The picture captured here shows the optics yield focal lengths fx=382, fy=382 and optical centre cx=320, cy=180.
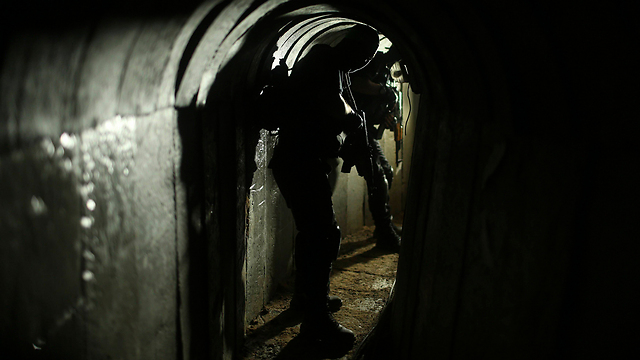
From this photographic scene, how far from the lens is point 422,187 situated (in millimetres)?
2555

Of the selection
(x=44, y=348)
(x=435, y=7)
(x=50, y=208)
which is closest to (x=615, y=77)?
(x=435, y=7)

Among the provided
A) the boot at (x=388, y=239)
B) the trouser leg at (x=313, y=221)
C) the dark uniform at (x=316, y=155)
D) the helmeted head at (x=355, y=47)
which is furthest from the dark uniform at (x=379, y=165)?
the trouser leg at (x=313, y=221)

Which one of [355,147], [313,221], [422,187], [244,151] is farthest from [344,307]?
[244,151]

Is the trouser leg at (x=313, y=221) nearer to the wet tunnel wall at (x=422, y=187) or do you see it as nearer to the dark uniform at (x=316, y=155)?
the dark uniform at (x=316, y=155)

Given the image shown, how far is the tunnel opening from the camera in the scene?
Result: 213 centimetres

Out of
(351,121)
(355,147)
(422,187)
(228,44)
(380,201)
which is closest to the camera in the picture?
(228,44)

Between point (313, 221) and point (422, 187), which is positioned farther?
point (313, 221)

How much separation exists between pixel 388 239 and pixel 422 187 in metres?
3.17

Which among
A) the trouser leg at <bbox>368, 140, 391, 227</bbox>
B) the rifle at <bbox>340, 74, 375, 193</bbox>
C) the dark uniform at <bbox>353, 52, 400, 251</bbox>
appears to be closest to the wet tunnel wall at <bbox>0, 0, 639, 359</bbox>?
the rifle at <bbox>340, 74, 375, 193</bbox>

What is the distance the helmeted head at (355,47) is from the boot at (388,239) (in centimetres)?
297

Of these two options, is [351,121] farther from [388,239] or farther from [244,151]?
[388,239]

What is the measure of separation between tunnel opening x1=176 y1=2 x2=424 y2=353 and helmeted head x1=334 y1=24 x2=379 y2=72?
194 millimetres

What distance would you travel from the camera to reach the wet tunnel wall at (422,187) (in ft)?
3.11

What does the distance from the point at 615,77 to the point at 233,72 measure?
1940mm
